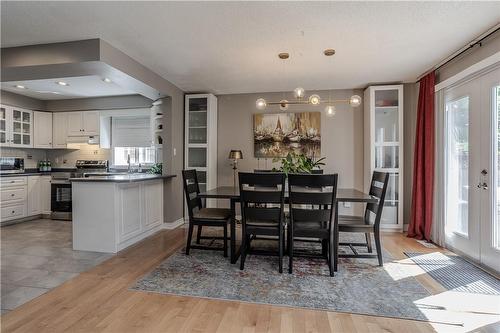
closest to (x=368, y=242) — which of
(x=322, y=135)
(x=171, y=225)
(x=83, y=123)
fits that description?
(x=322, y=135)

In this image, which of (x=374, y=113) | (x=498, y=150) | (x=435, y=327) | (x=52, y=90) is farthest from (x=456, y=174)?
(x=52, y=90)

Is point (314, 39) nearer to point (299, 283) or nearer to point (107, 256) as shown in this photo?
point (299, 283)

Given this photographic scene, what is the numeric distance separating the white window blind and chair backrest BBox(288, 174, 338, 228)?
3702 mm

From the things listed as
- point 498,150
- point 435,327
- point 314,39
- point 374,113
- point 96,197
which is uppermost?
point 314,39

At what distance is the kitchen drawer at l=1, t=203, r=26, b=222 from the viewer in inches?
170

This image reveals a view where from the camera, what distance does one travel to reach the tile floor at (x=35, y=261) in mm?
2201

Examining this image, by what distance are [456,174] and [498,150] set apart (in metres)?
0.74

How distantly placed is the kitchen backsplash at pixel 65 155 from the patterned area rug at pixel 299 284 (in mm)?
3672

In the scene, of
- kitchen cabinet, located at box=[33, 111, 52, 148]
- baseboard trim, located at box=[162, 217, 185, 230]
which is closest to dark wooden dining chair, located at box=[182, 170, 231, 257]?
baseboard trim, located at box=[162, 217, 185, 230]

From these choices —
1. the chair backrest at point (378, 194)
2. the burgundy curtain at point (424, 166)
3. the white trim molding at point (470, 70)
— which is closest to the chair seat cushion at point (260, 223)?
the chair backrest at point (378, 194)

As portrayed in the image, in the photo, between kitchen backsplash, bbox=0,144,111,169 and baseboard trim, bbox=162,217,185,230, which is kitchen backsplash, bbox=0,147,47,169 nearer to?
kitchen backsplash, bbox=0,144,111,169

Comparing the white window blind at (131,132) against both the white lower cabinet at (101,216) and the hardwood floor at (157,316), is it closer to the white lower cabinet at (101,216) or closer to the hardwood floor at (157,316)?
the white lower cabinet at (101,216)

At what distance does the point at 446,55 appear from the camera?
3.09 m

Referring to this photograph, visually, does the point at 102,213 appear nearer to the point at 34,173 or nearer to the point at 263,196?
the point at 263,196
